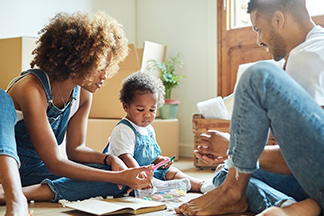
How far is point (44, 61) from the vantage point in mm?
1530

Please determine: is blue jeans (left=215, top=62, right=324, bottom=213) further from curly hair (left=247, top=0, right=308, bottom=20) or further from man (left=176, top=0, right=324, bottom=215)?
curly hair (left=247, top=0, right=308, bottom=20)

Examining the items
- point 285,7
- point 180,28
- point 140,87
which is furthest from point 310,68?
point 180,28

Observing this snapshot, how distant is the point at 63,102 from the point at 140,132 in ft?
1.29

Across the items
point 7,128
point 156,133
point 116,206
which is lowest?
point 156,133

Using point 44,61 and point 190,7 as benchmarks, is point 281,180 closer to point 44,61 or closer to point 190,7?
point 44,61

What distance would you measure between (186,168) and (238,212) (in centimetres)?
143

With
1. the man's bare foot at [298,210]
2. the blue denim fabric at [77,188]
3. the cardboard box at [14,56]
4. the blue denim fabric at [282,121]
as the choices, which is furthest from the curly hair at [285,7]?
the cardboard box at [14,56]

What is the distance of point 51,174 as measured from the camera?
5.20 feet

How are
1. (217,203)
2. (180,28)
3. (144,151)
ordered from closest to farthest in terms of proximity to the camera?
(217,203) → (144,151) → (180,28)

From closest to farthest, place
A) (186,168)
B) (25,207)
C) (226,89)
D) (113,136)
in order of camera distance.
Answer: (25,207), (113,136), (186,168), (226,89)

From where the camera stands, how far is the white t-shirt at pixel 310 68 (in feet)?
3.51

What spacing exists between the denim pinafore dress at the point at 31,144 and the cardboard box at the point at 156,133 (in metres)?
1.30

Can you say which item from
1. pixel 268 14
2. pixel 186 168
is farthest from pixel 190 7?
pixel 268 14

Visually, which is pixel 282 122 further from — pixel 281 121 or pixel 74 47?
pixel 74 47
